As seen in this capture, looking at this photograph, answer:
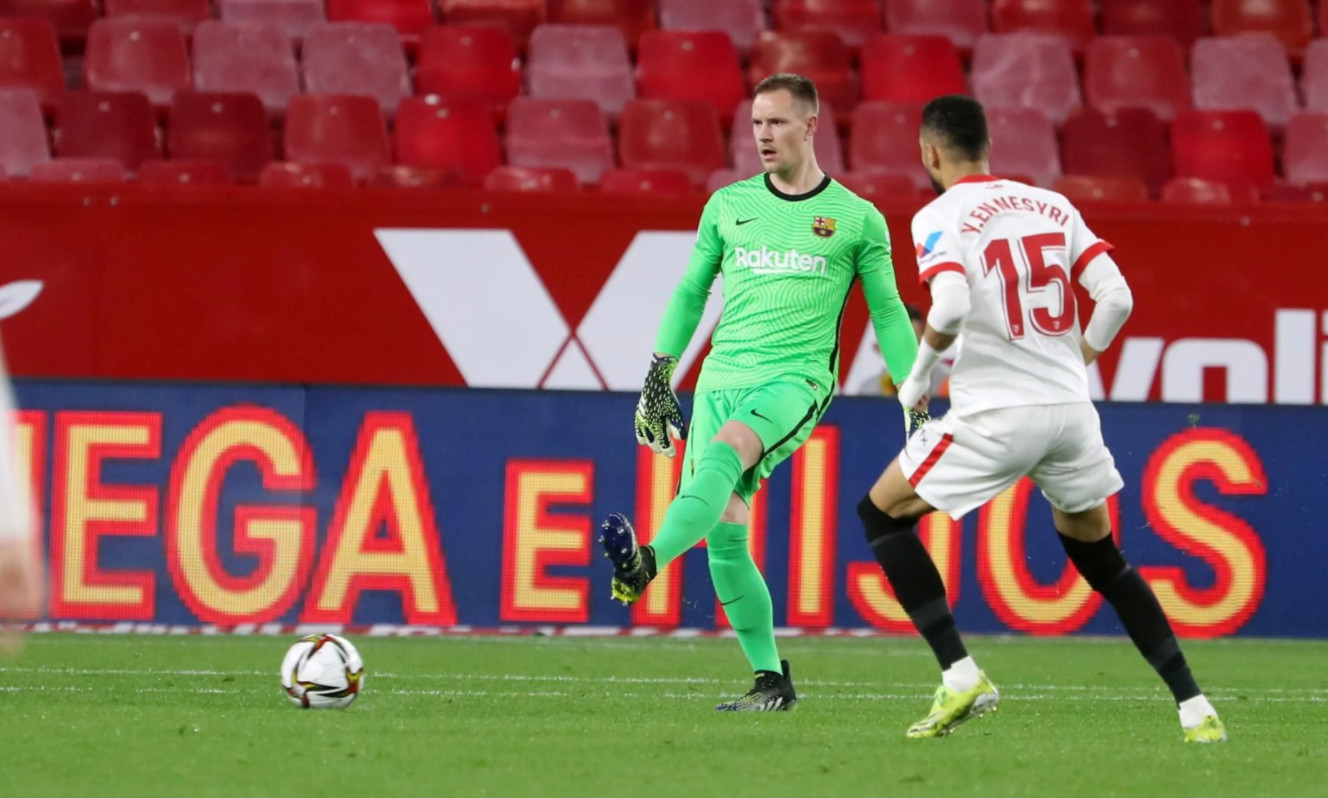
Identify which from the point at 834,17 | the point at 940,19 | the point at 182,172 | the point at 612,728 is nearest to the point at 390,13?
the point at 182,172

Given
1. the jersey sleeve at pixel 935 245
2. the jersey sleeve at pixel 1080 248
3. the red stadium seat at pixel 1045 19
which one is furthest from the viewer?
the red stadium seat at pixel 1045 19

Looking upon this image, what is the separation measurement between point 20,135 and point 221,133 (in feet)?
3.91

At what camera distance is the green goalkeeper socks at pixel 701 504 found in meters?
6.41

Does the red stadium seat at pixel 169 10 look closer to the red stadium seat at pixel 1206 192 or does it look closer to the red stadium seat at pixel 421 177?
the red stadium seat at pixel 421 177

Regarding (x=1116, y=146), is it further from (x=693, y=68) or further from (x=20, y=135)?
(x=20, y=135)

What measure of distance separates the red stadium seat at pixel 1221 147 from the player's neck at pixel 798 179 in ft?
23.9

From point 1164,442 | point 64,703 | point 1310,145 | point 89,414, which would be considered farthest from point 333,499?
point 1310,145

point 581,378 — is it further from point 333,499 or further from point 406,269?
point 333,499

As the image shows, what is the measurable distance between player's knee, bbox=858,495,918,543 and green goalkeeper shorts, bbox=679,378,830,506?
0.68m

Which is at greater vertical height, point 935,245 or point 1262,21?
point 1262,21

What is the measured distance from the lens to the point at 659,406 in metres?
7.16

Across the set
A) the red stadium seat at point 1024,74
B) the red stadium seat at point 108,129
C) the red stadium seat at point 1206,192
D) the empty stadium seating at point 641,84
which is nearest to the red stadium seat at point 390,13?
the empty stadium seating at point 641,84

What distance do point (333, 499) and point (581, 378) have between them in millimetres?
1949

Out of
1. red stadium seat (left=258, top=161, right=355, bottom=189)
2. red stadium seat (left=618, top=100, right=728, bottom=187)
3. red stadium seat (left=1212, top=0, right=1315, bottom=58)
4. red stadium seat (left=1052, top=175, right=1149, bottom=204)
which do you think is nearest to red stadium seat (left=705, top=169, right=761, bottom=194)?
red stadium seat (left=618, top=100, right=728, bottom=187)
